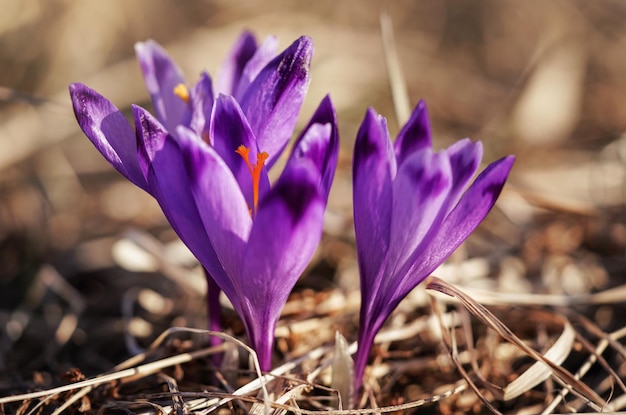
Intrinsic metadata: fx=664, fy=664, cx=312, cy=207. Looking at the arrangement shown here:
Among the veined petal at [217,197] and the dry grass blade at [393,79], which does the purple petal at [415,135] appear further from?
the dry grass blade at [393,79]

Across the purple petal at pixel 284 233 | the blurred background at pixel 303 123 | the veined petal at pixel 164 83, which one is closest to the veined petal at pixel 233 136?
the purple petal at pixel 284 233

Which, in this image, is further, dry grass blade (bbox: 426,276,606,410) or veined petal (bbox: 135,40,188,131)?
veined petal (bbox: 135,40,188,131)

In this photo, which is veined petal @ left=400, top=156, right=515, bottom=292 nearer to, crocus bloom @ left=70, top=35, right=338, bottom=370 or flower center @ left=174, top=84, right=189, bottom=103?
crocus bloom @ left=70, top=35, right=338, bottom=370

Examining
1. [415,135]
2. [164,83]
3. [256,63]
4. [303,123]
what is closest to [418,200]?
[415,135]

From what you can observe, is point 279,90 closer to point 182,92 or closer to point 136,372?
point 182,92

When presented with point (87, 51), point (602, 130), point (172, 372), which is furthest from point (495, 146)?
point (87, 51)

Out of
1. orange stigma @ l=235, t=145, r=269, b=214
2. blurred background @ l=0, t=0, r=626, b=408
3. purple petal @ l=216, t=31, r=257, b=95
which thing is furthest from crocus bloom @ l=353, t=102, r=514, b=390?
blurred background @ l=0, t=0, r=626, b=408

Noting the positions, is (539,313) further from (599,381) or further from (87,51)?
(87,51)
